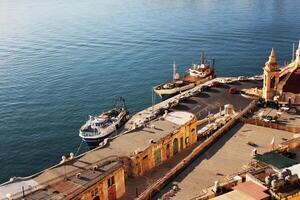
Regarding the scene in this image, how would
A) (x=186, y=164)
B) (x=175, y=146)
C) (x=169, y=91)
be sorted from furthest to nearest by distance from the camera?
(x=169, y=91) → (x=175, y=146) → (x=186, y=164)

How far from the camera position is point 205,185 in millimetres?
42188

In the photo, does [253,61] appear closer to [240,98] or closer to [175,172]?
[240,98]

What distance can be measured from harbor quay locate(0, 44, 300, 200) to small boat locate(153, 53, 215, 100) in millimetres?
37505

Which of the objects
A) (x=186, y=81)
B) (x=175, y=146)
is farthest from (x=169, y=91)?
(x=175, y=146)

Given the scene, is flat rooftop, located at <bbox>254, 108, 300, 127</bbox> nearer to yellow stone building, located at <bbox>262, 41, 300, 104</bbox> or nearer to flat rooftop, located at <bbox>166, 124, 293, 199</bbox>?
flat rooftop, located at <bbox>166, 124, 293, 199</bbox>

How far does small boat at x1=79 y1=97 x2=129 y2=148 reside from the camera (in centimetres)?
8600

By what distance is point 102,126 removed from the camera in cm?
8806

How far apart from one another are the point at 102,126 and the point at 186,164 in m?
44.4

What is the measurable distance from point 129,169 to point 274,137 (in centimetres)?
1985

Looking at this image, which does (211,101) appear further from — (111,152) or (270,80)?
(111,152)

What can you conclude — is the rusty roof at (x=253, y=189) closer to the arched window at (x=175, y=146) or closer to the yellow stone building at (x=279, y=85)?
the arched window at (x=175, y=146)

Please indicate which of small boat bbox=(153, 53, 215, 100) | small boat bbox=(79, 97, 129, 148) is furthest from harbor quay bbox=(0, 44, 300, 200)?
small boat bbox=(153, 53, 215, 100)

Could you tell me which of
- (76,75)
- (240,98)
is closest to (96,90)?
(76,75)

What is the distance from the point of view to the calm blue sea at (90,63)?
88.1 meters
